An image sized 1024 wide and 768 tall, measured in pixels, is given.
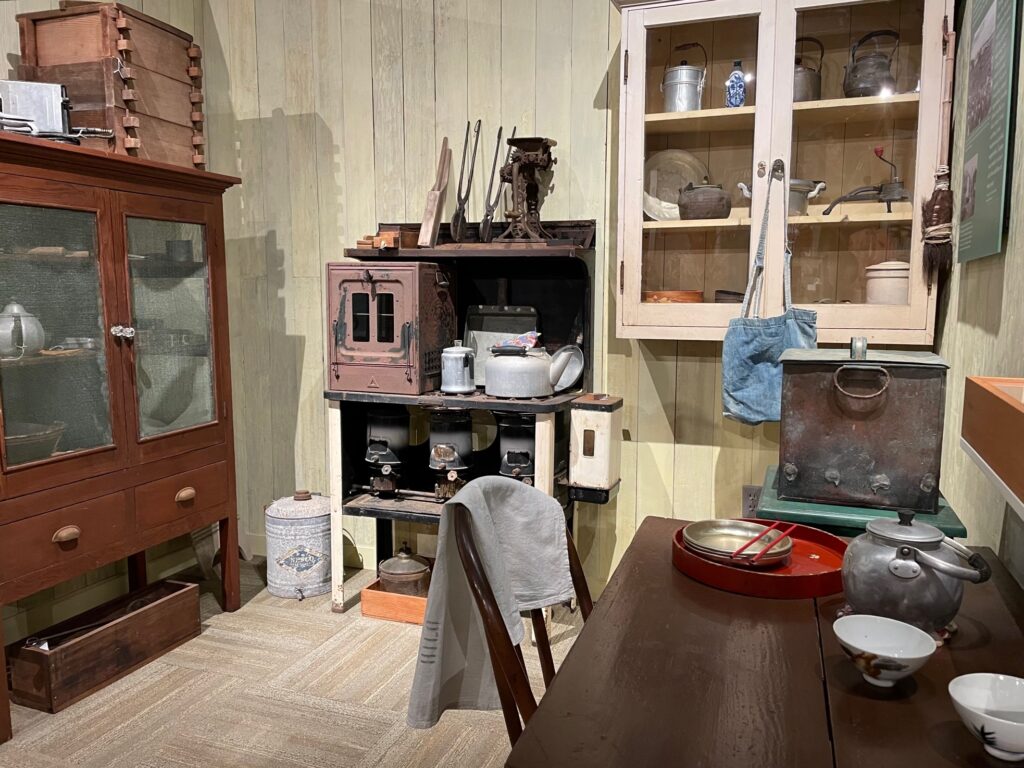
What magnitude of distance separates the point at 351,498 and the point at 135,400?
84cm

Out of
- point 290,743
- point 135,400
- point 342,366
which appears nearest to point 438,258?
point 342,366

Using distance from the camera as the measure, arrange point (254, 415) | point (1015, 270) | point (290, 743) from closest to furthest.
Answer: point (1015, 270), point (290, 743), point (254, 415)

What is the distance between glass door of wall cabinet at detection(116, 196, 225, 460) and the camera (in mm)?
2498

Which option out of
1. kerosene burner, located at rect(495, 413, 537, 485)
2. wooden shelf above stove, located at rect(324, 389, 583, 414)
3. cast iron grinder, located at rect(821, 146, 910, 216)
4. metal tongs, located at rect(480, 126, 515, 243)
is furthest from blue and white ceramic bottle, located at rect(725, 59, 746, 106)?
kerosene burner, located at rect(495, 413, 537, 485)

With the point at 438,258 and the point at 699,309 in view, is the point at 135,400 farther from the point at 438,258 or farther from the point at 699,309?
the point at 699,309

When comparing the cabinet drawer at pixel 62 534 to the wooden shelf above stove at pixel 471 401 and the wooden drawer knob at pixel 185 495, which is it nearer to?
the wooden drawer knob at pixel 185 495

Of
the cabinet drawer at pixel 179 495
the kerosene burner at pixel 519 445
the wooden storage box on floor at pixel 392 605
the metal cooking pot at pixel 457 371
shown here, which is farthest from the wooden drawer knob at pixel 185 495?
the kerosene burner at pixel 519 445

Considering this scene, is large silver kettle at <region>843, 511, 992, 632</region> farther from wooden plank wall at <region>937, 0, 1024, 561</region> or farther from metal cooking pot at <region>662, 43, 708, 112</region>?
metal cooking pot at <region>662, 43, 708, 112</region>

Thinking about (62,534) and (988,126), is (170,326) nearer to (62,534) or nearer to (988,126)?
(62,534)

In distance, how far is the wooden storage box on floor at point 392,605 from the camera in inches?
114

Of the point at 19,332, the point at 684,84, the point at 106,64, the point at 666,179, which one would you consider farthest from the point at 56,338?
the point at 684,84

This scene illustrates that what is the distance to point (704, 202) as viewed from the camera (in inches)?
96.7

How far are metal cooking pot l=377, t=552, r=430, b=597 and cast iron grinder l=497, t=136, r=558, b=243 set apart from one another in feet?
4.12

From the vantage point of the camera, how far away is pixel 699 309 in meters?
2.46
